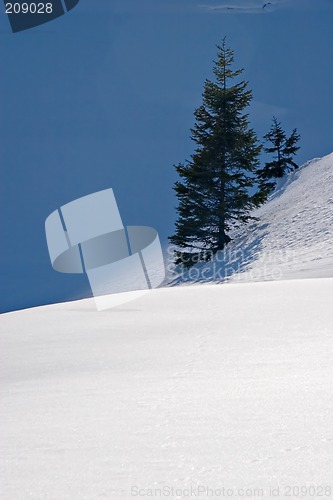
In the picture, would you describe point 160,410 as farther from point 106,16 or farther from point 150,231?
point 106,16

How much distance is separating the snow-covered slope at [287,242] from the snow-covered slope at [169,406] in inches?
329

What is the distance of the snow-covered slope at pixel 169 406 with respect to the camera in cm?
257

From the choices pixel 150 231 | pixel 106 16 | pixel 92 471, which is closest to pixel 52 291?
pixel 150 231

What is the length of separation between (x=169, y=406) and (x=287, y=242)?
1765 cm

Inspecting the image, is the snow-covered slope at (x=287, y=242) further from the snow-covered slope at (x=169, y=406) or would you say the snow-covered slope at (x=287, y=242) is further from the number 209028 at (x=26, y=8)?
the number 209028 at (x=26, y=8)

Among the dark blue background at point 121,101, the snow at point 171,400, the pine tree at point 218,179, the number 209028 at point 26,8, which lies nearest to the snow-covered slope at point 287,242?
the pine tree at point 218,179

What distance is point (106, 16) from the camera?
9150cm

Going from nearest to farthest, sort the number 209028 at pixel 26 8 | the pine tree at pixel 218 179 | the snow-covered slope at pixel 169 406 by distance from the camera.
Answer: the snow-covered slope at pixel 169 406 → the pine tree at pixel 218 179 → the number 209028 at pixel 26 8

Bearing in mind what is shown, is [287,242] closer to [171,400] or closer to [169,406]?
[171,400]

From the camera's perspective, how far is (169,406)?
359 cm

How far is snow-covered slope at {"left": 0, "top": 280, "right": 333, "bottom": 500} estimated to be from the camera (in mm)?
2570

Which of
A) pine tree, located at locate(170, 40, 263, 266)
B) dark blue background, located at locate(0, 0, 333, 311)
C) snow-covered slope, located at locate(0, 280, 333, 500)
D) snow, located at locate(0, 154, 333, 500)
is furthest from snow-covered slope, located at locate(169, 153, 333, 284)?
dark blue background, located at locate(0, 0, 333, 311)

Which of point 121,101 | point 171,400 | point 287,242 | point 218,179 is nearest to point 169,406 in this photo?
point 171,400

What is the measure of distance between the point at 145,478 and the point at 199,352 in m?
2.51
